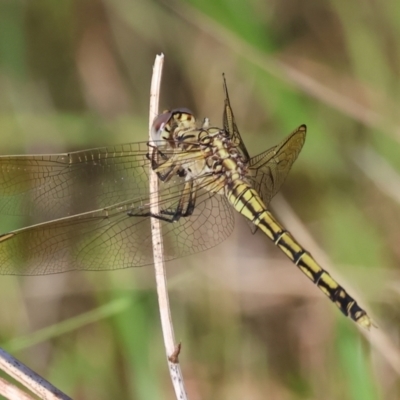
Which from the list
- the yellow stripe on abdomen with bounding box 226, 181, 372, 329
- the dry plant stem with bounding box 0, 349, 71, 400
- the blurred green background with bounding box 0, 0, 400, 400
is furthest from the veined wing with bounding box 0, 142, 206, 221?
the dry plant stem with bounding box 0, 349, 71, 400

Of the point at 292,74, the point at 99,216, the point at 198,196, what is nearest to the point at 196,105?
the point at 292,74

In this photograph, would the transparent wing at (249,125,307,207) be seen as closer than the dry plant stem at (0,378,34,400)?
No

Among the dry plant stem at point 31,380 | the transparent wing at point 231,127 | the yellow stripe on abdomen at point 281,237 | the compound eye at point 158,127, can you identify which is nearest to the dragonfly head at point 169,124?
the compound eye at point 158,127

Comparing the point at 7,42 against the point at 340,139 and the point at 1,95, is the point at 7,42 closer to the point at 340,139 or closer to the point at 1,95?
the point at 1,95

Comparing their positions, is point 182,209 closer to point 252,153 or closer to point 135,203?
point 135,203

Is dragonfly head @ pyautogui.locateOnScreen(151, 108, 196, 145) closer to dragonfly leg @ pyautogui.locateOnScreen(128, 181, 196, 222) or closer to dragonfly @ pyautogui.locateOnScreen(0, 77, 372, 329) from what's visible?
dragonfly @ pyautogui.locateOnScreen(0, 77, 372, 329)

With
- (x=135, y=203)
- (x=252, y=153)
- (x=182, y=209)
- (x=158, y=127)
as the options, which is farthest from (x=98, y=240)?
(x=252, y=153)
